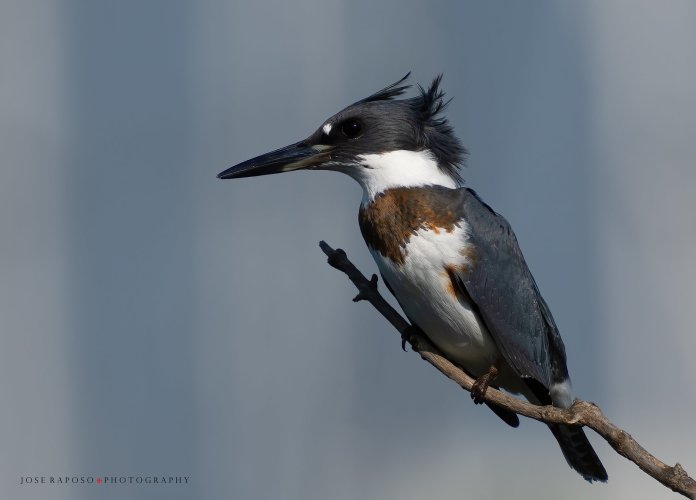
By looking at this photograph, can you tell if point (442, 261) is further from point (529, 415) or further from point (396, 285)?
point (529, 415)

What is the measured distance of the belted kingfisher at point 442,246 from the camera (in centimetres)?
157

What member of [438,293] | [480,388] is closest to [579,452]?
[480,388]

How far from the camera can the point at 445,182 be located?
1678 mm

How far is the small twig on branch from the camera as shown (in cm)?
122

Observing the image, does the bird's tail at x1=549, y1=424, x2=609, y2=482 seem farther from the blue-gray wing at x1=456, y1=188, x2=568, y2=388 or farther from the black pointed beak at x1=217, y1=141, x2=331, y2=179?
the black pointed beak at x1=217, y1=141, x2=331, y2=179

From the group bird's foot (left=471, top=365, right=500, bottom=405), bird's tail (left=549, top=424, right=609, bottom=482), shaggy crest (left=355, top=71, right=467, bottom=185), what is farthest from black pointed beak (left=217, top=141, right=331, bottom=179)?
bird's tail (left=549, top=424, right=609, bottom=482)

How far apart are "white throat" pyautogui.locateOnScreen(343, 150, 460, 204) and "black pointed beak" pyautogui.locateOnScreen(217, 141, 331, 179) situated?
6 centimetres

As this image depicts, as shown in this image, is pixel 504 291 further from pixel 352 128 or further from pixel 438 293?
pixel 352 128

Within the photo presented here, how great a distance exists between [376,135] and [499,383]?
495 millimetres

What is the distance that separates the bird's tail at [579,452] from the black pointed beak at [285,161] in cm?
61

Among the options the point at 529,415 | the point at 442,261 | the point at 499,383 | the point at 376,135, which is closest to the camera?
the point at 529,415

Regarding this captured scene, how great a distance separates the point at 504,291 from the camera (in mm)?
1614

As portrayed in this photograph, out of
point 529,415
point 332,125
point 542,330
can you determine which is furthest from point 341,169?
point 529,415

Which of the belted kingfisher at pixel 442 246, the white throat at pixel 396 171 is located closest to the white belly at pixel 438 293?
the belted kingfisher at pixel 442 246
